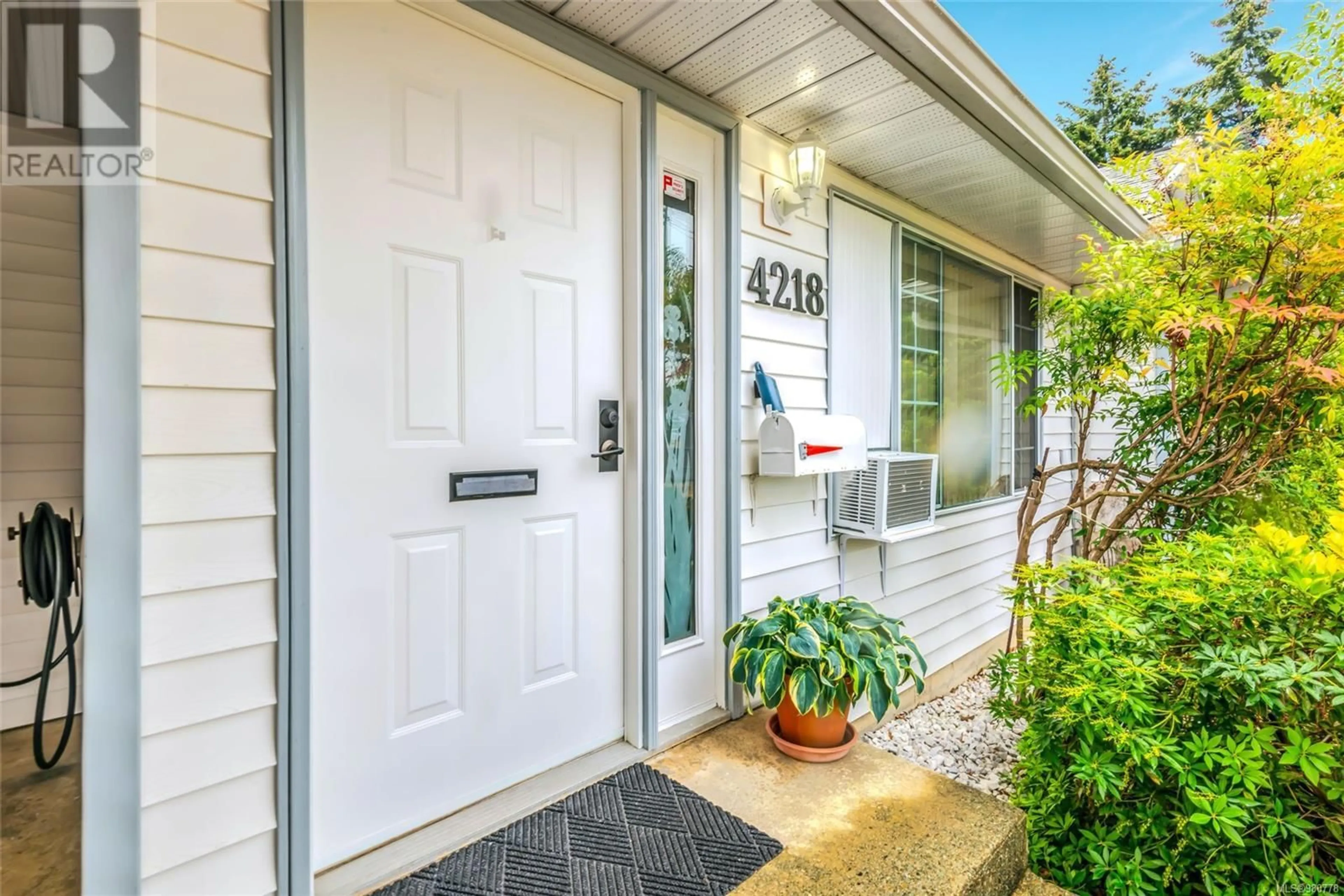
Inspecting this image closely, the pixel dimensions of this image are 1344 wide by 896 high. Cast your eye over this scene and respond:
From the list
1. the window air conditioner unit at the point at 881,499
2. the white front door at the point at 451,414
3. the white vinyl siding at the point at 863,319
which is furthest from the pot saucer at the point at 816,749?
the white vinyl siding at the point at 863,319

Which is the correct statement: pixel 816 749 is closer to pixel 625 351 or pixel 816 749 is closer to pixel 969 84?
pixel 625 351

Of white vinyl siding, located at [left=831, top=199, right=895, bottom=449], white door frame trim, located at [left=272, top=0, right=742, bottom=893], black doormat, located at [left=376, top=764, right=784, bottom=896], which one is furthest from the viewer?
white vinyl siding, located at [left=831, top=199, right=895, bottom=449]

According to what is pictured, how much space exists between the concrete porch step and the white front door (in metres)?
0.43

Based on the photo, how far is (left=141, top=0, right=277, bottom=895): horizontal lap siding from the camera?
117 centimetres

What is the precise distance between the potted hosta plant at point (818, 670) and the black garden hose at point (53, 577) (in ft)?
5.50

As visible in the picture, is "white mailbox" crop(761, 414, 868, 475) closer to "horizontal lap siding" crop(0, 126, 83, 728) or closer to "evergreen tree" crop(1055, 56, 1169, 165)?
"horizontal lap siding" crop(0, 126, 83, 728)

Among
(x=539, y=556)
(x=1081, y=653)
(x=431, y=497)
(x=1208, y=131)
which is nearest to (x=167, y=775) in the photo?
(x=431, y=497)

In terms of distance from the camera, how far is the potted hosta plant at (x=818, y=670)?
75.0 inches

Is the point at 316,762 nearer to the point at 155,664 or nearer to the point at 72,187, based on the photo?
the point at 155,664

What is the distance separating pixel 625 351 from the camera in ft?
6.54

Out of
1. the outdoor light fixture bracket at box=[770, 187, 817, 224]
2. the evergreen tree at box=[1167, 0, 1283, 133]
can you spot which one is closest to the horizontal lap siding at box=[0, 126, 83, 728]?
the outdoor light fixture bracket at box=[770, 187, 817, 224]

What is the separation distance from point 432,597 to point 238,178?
1.05 meters

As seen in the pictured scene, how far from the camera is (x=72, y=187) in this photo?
3.66 ft

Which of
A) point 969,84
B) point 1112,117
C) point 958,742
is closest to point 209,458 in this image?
point 969,84
